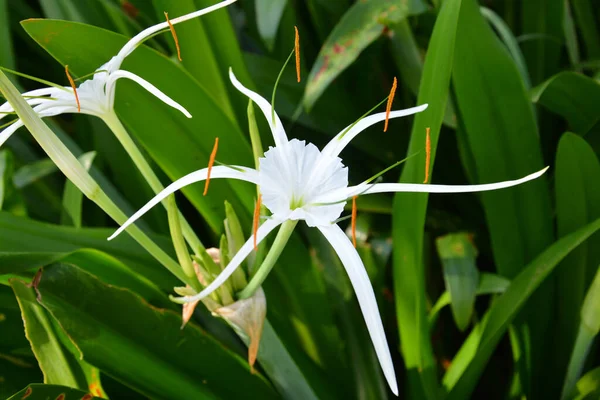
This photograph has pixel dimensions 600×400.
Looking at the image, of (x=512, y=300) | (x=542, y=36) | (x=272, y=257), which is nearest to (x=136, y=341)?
(x=272, y=257)

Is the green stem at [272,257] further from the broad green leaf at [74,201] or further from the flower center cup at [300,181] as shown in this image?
the broad green leaf at [74,201]

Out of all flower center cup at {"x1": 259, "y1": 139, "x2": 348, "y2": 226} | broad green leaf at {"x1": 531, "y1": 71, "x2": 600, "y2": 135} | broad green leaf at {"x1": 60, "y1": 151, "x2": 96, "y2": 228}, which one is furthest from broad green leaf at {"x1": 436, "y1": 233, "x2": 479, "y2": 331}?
broad green leaf at {"x1": 60, "y1": 151, "x2": 96, "y2": 228}

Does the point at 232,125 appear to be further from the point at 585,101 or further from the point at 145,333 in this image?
the point at 585,101

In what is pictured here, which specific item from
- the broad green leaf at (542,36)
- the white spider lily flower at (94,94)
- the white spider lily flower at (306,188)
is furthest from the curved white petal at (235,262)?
the broad green leaf at (542,36)

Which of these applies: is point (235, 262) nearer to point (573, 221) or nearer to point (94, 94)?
point (94, 94)

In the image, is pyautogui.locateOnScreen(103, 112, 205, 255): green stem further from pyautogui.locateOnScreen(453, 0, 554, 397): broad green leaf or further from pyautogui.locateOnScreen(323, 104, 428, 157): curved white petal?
pyautogui.locateOnScreen(453, 0, 554, 397): broad green leaf
